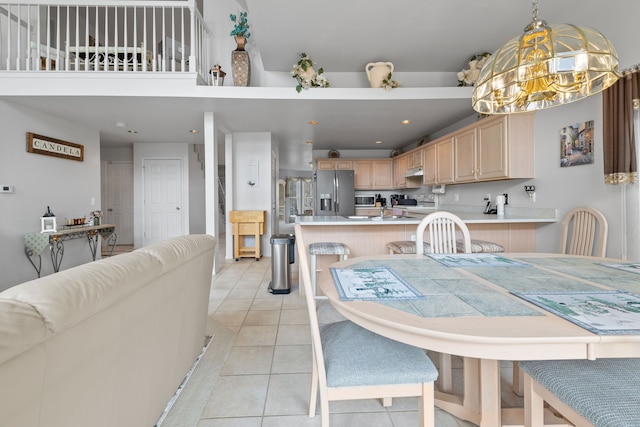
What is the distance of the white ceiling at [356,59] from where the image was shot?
2.72 m

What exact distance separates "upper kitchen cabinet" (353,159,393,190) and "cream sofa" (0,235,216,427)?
529 cm

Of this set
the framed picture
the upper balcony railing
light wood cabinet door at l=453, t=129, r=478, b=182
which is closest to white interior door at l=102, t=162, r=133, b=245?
the upper balcony railing

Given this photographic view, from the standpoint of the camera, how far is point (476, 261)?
1.71m

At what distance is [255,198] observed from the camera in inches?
217

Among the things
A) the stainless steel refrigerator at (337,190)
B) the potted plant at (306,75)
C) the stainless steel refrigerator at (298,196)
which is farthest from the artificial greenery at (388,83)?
the stainless steel refrigerator at (298,196)

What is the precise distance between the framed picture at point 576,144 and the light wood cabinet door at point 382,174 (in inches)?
148

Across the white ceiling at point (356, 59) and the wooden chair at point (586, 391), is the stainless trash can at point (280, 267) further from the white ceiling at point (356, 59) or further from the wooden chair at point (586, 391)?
the wooden chair at point (586, 391)

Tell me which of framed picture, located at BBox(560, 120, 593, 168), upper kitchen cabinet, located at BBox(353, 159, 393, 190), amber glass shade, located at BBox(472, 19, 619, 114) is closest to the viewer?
amber glass shade, located at BBox(472, 19, 619, 114)

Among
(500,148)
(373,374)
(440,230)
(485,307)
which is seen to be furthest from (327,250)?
(500,148)

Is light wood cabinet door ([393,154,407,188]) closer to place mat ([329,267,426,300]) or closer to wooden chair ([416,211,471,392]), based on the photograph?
wooden chair ([416,211,471,392])

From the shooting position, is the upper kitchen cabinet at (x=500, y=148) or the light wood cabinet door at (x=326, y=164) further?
the light wood cabinet door at (x=326, y=164)

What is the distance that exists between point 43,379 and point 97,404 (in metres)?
0.32

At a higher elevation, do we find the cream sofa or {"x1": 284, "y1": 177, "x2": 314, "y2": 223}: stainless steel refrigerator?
{"x1": 284, "y1": 177, "x2": 314, "y2": 223}: stainless steel refrigerator

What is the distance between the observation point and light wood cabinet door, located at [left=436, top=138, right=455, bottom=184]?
4.22m
